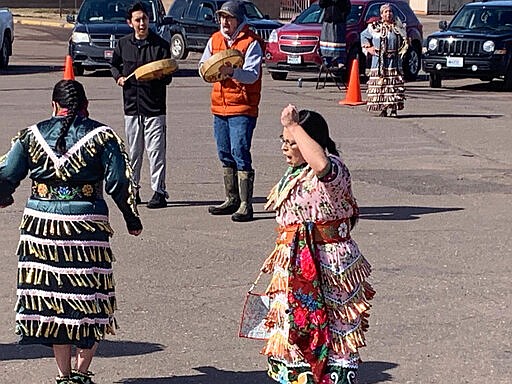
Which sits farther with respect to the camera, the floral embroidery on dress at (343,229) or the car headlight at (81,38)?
the car headlight at (81,38)

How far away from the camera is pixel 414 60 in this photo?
25.9 m

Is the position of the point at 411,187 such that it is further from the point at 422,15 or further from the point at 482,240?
the point at 422,15

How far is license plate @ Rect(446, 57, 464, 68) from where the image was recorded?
22797mm

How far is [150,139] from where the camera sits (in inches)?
428

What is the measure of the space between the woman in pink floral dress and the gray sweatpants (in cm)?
534

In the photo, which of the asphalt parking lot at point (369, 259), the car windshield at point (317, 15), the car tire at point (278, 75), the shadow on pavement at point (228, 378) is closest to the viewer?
the shadow on pavement at point (228, 378)

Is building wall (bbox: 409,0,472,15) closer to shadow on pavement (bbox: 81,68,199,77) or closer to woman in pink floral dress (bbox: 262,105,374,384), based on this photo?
shadow on pavement (bbox: 81,68,199,77)

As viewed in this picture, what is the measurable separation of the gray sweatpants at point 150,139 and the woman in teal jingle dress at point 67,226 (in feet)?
16.0

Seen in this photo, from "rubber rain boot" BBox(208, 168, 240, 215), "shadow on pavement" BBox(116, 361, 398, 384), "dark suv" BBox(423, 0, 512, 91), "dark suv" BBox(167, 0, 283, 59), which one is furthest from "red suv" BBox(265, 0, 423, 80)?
"shadow on pavement" BBox(116, 361, 398, 384)

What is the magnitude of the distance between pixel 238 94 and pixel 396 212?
202cm

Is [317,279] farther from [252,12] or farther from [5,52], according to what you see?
[252,12]

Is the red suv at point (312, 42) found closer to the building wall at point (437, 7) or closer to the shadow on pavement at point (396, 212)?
the shadow on pavement at point (396, 212)

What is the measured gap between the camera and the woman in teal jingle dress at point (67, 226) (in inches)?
229

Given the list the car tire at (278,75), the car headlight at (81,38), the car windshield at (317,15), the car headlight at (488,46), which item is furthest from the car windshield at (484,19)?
the car headlight at (81,38)
